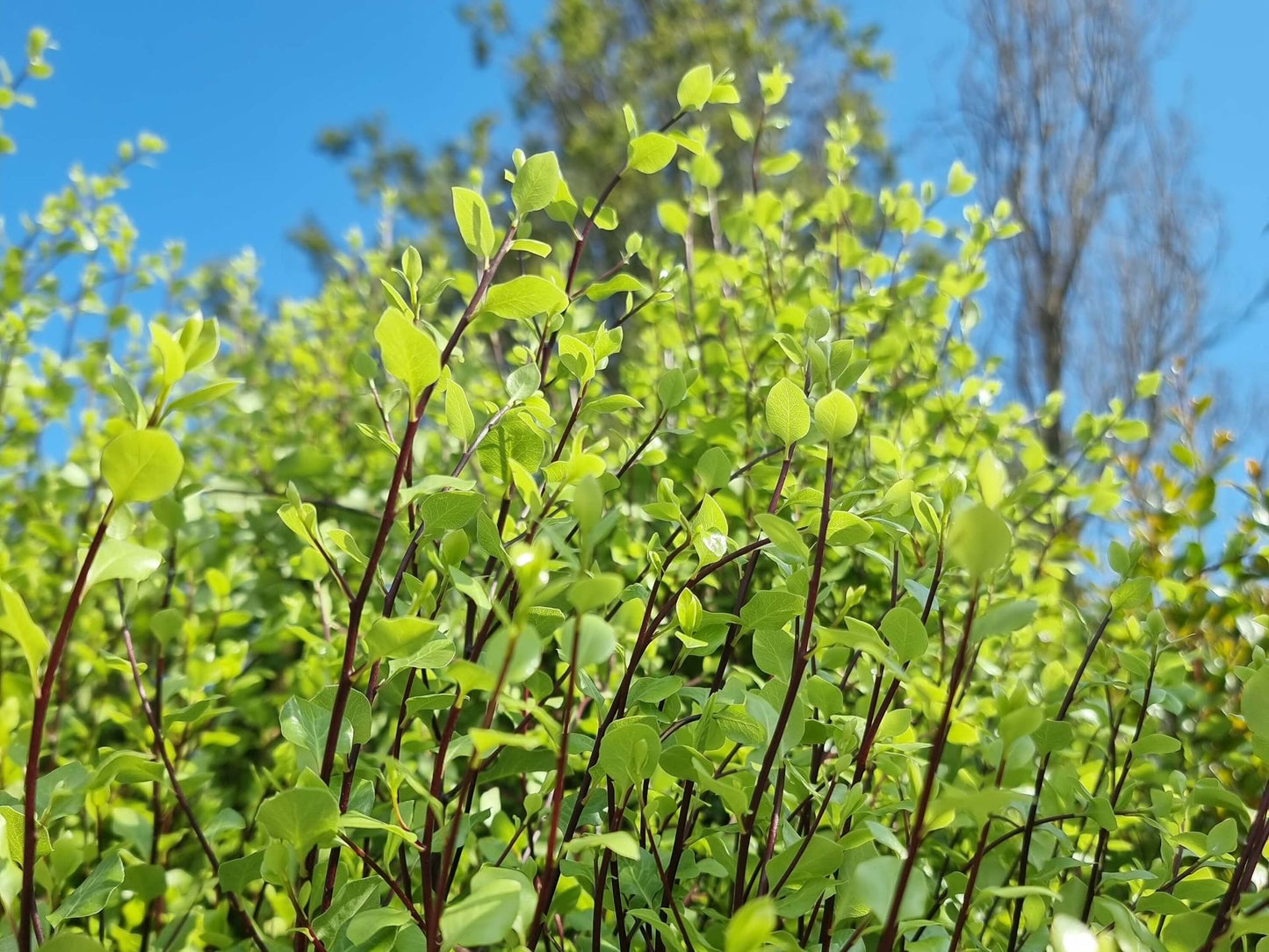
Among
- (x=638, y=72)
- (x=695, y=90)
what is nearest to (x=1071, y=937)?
(x=695, y=90)

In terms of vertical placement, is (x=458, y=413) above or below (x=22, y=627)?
above

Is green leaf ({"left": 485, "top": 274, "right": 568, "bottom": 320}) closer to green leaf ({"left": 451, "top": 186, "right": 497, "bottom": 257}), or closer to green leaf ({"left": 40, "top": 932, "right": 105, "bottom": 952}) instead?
green leaf ({"left": 451, "top": 186, "right": 497, "bottom": 257})

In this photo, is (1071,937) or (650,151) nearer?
(1071,937)

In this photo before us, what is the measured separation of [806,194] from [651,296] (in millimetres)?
10902

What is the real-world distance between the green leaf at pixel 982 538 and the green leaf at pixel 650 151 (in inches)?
21.9

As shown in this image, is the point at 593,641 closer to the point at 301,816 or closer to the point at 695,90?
the point at 301,816

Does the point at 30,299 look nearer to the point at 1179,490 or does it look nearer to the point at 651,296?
the point at 651,296

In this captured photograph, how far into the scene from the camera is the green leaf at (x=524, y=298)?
65 centimetres

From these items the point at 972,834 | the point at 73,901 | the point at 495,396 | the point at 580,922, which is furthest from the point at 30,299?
the point at 972,834

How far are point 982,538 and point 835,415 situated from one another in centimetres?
20

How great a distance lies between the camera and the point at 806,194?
11125 mm

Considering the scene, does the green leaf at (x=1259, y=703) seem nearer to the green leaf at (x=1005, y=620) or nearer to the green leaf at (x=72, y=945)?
the green leaf at (x=1005, y=620)

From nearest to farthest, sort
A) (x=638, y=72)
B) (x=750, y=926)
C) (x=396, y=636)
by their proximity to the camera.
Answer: (x=750, y=926) → (x=396, y=636) → (x=638, y=72)

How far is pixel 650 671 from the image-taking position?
1.09 meters
